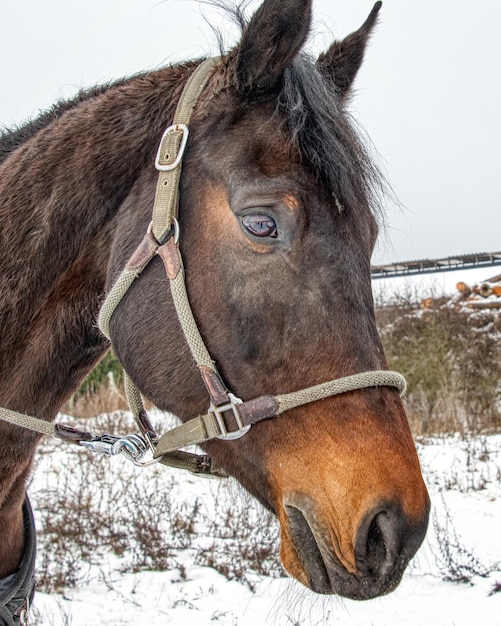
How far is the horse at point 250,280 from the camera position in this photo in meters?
1.55

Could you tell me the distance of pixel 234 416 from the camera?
A: 1692mm

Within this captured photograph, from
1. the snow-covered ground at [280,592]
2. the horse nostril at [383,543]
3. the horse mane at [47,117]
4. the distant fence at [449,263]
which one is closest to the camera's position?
the horse nostril at [383,543]

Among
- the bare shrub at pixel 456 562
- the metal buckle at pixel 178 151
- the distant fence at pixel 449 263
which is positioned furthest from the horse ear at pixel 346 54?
the distant fence at pixel 449 263

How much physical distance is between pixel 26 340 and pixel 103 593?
11.4 feet

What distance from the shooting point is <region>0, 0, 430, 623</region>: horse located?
1555mm

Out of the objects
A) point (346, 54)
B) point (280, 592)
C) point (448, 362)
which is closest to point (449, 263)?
point (448, 362)

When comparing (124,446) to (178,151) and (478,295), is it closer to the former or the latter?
(178,151)

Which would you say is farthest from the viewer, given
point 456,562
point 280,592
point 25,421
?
point 456,562

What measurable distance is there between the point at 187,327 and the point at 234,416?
292 millimetres

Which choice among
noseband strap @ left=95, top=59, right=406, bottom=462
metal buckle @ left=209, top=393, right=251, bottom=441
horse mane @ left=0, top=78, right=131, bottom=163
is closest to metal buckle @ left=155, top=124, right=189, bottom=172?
noseband strap @ left=95, top=59, right=406, bottom=462

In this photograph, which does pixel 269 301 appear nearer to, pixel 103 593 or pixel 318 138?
pixel 318 138

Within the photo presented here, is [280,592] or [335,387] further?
[280,592]

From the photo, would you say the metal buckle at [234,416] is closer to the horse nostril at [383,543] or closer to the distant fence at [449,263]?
the horse nostril at [383,543]

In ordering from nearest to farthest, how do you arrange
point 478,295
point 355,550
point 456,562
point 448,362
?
point 355,550 → point 456,562 → point 448,362 → point 478,295
